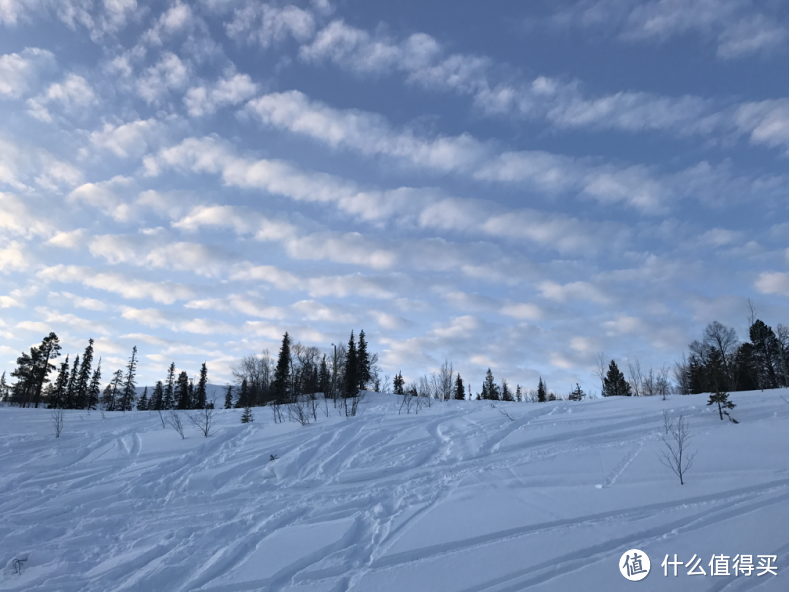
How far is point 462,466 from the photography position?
9875 mm

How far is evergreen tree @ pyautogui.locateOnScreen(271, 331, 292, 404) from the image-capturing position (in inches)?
1971

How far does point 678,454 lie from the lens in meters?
9.05

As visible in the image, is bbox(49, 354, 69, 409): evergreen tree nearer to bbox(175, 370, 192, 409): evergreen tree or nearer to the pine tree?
bbox(175, 370, 192, 409): evergreen tree

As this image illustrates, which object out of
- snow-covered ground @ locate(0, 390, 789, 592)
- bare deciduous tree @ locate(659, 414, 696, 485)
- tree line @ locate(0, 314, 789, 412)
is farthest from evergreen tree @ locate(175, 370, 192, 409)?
bare deciduous tree @ locate(659, 414, 696, 485)

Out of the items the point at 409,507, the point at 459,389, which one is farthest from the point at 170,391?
the point at 409,507

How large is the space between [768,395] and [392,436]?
12381 mm

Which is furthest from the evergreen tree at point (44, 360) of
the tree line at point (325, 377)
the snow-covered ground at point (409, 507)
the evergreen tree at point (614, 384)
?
the evergreen tree at point (614, 384)

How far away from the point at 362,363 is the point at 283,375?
10.1 meters

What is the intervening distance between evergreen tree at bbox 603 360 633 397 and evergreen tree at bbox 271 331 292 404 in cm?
3402

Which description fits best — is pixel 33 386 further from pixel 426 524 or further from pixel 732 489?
pixel 732 489

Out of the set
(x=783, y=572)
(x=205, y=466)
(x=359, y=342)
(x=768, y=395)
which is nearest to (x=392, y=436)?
(x=205, y=466)

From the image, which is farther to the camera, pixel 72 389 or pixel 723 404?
pixel 72 389

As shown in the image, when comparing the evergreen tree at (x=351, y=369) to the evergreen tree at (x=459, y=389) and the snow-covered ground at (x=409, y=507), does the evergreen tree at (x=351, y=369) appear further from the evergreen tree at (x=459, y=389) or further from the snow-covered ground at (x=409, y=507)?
the snow-covered ground at (x=409, y=507)

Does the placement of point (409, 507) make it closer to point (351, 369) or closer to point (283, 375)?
point (351, 369)
